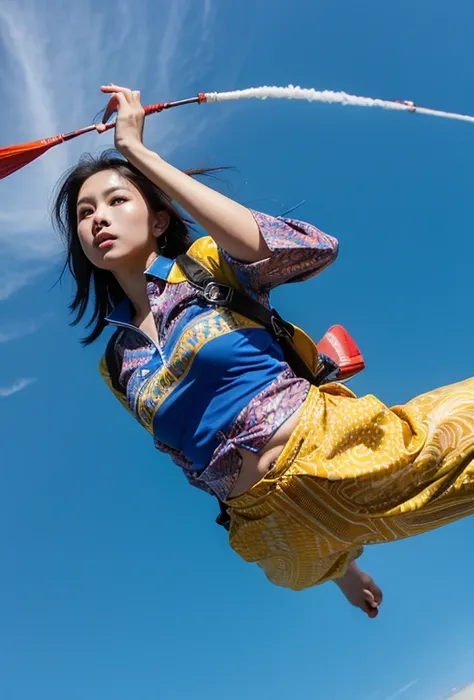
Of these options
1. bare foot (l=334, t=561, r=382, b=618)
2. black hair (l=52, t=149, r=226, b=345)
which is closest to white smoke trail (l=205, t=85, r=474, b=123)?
black hair (l=52, t=149, r=226, b=345)

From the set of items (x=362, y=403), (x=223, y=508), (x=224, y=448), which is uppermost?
(x=362, y=403)

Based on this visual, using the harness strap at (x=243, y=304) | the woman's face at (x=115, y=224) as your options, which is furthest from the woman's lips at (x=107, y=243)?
the harness strap at (x=243, y=304)

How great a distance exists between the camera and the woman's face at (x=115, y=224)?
289 centimetres

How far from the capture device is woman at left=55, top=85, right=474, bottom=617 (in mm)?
2273

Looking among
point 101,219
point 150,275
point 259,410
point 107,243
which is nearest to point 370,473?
point 259,410

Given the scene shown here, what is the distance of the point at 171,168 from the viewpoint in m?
2.54

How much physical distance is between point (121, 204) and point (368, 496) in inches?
73.0

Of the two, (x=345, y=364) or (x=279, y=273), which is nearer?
(x=279, y=273)

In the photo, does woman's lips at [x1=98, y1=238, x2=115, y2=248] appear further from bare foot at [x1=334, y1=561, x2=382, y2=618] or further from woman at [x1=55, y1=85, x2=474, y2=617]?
bare foot at [x1=334, y1=561, x2=382, y2=618]

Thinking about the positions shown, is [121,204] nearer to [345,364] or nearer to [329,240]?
[329,240]

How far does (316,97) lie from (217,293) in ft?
4.73

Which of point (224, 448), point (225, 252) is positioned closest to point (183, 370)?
point (224, 448)

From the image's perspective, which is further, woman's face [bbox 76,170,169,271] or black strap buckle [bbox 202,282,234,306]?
woman's face [bbox 76,170,169,271]

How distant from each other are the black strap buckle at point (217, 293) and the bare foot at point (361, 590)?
1605 millimetres
